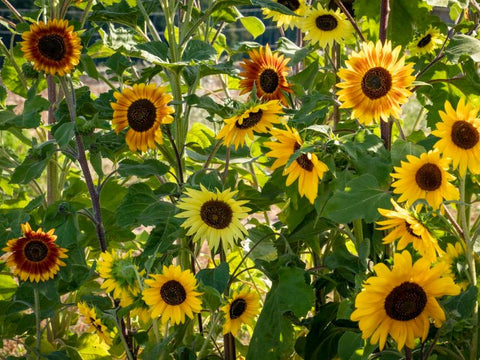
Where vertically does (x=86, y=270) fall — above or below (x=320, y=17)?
below

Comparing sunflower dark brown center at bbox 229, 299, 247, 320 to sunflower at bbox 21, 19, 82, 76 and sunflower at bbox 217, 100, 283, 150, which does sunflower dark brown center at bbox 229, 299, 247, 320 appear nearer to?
sunflower at bbox 217, 100, 283, 150

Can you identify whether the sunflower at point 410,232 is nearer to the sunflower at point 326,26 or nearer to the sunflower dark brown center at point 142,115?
the sunflower dark brown center at point 142,115

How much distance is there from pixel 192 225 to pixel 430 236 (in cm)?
38

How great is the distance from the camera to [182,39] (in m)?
1.30

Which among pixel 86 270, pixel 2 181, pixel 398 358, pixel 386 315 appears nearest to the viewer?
pixel 386 315

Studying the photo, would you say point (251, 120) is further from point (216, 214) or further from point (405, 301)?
point (405, 301)

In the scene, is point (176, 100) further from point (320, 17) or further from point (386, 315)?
point (386, 315)

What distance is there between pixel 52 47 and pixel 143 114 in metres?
0.19

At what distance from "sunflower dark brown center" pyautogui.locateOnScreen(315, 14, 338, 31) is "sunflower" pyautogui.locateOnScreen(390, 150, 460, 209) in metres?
0.47

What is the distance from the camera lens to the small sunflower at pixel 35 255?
51.6 inches

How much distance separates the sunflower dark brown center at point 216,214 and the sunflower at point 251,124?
0.30 ft

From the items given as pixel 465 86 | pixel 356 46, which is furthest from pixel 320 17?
pixel 465 86

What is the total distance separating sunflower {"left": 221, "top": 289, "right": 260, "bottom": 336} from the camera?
1140 mm

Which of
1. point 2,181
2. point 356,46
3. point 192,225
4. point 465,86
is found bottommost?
point 192,225
